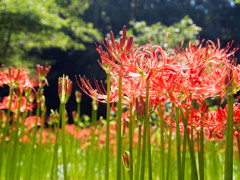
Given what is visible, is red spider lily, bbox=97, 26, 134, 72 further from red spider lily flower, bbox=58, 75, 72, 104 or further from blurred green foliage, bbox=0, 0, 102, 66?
blurred green foliage, bbox=0, 0, 102, 66

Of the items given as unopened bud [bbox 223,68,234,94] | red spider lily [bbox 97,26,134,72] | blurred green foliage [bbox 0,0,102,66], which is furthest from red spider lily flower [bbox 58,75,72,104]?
blurred green foliage [bbox 0,0,102,66]

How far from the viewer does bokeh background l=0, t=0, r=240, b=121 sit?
24.3 ft

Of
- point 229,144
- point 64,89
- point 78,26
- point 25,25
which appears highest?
point 78,26

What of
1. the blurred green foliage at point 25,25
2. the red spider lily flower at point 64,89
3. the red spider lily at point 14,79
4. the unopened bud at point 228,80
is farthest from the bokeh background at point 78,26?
the unopened bud at point 228,80

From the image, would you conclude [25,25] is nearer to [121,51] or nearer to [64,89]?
[64,89]

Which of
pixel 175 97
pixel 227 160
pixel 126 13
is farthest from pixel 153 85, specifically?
pixel 126 13

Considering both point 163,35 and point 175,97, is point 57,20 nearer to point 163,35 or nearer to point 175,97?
point 163,35

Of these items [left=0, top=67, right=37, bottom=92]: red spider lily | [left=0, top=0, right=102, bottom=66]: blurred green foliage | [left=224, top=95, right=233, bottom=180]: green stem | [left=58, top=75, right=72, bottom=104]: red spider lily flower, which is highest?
[left=0, top=0, right=102, bottom=66]: blurred green foliage

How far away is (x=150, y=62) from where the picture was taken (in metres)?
0.73

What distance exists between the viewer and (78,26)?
31.8 ft

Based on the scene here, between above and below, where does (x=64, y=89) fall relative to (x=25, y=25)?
below

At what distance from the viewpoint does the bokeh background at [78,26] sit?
24.3 ft

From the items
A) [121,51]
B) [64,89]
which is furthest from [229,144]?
[64,89]

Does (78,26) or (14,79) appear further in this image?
(78,26)
